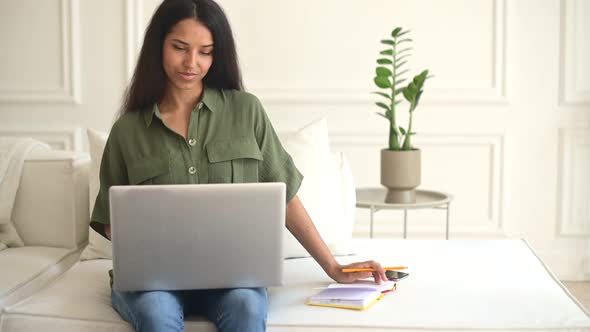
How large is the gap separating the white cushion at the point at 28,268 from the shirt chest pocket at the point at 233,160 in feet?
2.11

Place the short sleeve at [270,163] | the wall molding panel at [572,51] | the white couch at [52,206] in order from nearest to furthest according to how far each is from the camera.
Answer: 1. the short sleeve at [270,163]
2. the white couch at [52,206]
3. the wall molding panel at [572,51]

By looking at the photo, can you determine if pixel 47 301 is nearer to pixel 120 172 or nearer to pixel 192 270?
pixel 120 172

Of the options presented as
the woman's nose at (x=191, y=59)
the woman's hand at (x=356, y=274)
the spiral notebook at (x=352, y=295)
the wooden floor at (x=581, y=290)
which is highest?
the woman's nose at (x=191, y=59)

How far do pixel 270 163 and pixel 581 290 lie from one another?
7.35ft

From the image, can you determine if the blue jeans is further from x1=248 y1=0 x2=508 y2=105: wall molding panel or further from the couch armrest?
x1=248 y1=0 x2=508 y2=105: wall molding panel

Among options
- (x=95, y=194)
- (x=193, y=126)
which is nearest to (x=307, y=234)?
(x=193, y=126)

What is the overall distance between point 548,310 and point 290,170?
69 centimetres

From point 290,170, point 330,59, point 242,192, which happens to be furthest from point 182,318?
point 330,59

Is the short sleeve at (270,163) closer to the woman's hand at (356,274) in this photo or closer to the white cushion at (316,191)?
the woman's hand at (356,274)

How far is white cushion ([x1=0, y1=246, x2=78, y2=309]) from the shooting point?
2168mm

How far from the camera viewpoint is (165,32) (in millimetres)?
1977

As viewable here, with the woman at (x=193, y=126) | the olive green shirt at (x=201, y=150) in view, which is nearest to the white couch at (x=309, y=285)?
the woman at (x=193, y=126)

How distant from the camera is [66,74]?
393 centimetres

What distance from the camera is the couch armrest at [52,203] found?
2543 millimetres
